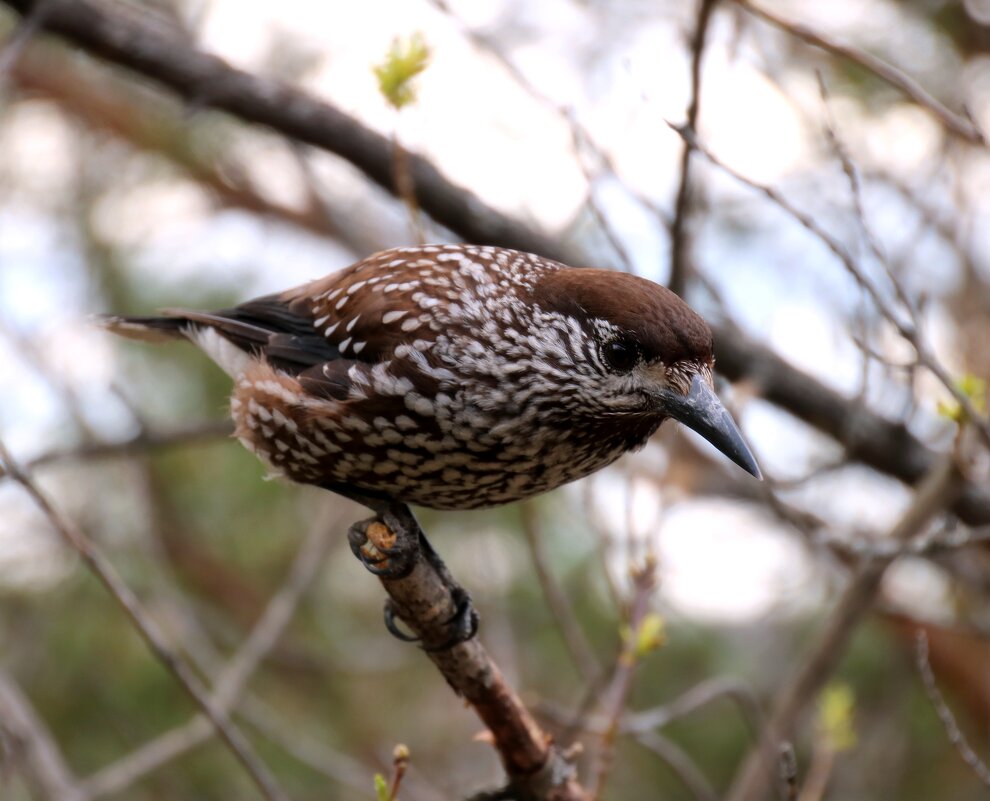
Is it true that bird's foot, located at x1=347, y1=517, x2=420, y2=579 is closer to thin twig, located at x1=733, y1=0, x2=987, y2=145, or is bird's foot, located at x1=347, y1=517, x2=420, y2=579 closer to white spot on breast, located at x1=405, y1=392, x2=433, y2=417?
white spot on breast, located at x1=405, y1=392, x2=433, y2=417

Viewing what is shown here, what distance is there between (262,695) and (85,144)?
2.97 meters

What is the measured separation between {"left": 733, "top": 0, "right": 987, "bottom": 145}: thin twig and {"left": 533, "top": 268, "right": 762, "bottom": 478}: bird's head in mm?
745

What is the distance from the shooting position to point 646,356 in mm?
2885

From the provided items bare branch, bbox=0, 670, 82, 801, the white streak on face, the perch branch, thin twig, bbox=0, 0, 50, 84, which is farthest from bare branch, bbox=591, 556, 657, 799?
thin twig, bbox=0, 0, 50, 84

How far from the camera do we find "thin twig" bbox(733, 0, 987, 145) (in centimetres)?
284

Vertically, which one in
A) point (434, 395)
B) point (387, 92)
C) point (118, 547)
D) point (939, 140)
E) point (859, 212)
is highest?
point (939, 140)

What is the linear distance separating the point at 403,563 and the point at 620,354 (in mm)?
726

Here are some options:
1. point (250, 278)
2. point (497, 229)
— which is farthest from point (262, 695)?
point (497, 229)

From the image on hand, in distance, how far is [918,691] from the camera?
5898mm

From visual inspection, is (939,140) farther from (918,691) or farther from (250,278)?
(250,278)

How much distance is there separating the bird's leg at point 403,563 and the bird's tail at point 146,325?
1.19 m

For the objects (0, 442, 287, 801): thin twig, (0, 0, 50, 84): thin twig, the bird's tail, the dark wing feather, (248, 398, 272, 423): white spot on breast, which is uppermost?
(0, 0, 50, 84): thin twig

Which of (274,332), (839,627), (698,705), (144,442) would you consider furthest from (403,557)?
(839,627)

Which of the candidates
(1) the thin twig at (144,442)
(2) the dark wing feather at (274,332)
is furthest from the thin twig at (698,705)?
(1) the thin twig at (144,442)
